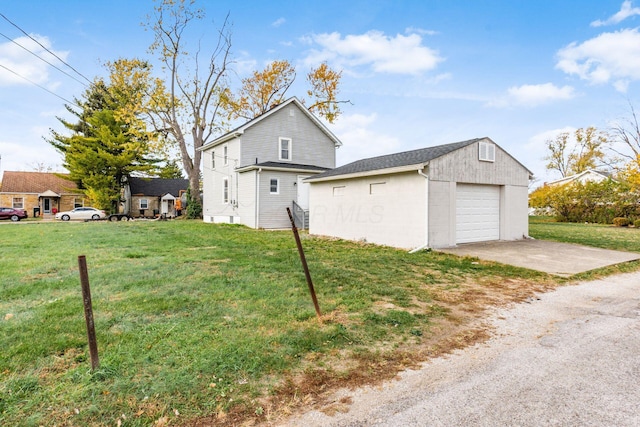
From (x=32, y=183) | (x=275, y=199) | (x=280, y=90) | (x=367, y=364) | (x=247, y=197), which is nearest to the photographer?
(x=367, y=364)

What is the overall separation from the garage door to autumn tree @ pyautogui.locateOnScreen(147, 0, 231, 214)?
63.6 feet

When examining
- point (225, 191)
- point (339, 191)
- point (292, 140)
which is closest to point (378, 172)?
point (339, 191)

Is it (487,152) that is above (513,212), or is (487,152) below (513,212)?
above

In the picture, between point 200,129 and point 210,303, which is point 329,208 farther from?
point 200,129

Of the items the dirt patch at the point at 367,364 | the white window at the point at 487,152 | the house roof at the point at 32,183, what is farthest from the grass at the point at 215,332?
the house roof at the point at 32,183

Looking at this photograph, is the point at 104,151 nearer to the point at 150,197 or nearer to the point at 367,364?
the point at 150,197

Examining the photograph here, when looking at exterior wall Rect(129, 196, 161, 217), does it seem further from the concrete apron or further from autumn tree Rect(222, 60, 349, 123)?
the concrete apron

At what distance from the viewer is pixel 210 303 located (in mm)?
4500

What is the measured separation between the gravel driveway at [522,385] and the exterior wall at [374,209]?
6.02 m

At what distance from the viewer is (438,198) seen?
981 centimetres

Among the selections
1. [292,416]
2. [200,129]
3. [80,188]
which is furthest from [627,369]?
[80,188]

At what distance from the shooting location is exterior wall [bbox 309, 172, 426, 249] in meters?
10.0

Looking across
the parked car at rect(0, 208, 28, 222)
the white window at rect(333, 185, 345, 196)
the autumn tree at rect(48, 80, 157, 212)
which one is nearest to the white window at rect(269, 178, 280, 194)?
the white window at rect(333, 185, 345, 196)

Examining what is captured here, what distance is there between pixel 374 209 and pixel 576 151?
4007cm
